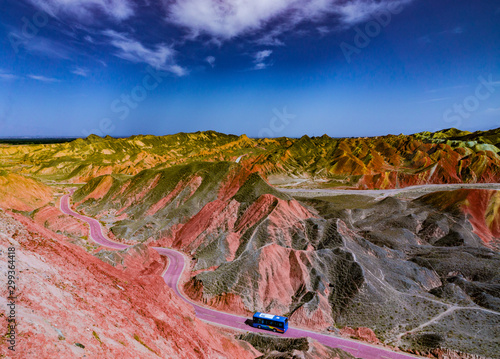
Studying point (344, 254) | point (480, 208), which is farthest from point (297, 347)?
point (480, 208)

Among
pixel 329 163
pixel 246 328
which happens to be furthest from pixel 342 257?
pixel 329 163

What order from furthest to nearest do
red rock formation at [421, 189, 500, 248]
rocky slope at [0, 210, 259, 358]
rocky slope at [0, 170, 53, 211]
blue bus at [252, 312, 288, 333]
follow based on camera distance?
rocky slope at [0, 170, 53, 211], red rock formation at [421, 189, 500, 248], blue bus at [252, 312, 288, 333], rocky slope at [0, 210, 259, 358]

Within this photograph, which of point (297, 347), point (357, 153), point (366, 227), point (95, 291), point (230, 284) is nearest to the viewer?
point (95, 291)

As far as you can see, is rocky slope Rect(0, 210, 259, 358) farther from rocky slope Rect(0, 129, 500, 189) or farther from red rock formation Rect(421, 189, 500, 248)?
rocky slope Rect(0, 129, 500, 189)

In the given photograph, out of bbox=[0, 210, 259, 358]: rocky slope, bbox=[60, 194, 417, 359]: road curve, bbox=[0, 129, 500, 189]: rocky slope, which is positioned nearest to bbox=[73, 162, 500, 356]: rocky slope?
bbox=[60, 194, 417, 359]: road curve

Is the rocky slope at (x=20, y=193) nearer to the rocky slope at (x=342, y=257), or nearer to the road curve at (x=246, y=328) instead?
the rocky slope at (x=342, y=257)

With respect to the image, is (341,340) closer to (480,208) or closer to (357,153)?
(480,208)
